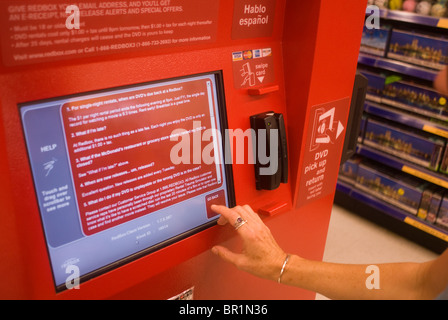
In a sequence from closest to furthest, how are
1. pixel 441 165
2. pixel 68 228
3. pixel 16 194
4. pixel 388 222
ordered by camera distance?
pixel 16 194 → pixel 68 228 → pixel 441 165 → pixel 388 222

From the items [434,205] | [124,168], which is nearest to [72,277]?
[124,168]

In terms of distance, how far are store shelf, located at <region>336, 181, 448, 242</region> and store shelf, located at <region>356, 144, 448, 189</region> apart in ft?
0.98

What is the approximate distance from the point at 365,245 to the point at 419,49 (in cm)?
147

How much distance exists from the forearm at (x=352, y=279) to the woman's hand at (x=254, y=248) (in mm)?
48

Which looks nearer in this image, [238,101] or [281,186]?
[238,101]

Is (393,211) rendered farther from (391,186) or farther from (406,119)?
(406,119)

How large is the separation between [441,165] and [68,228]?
8.92 feet

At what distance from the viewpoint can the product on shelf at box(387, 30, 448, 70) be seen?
2.74 m

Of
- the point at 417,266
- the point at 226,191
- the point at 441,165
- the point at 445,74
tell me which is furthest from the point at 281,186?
the point at 441,165

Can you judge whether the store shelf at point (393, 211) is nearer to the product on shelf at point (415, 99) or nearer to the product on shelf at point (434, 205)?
the product on shelf at point (434, 205)

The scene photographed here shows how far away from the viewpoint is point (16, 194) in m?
0.83

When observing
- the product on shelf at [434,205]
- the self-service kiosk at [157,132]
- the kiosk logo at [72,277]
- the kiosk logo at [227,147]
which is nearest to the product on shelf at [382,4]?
the product on shelf at [434,205]

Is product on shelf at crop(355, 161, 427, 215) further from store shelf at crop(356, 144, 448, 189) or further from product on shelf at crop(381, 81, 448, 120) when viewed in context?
product on shelf at crop(381, 81, 448, 120)
